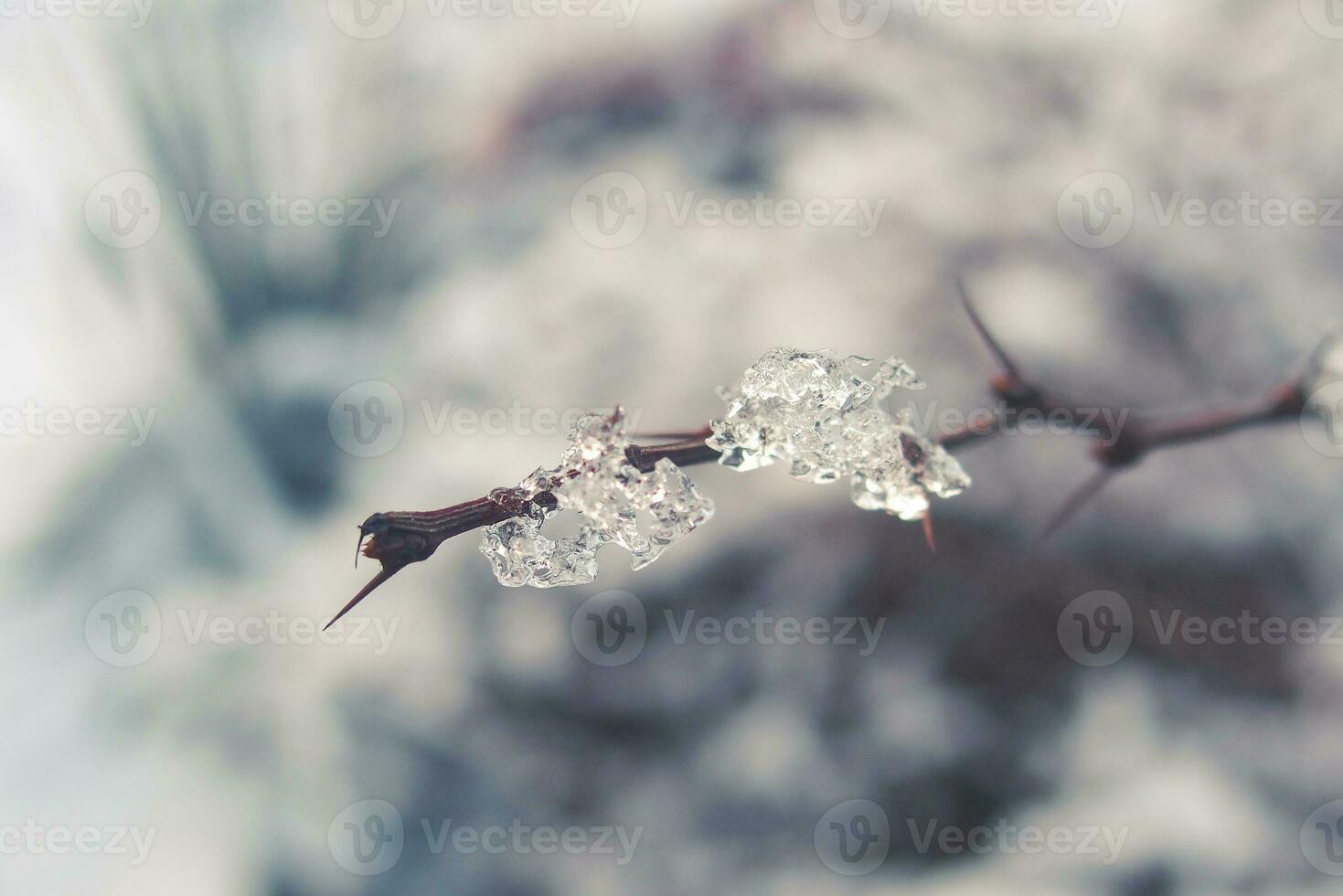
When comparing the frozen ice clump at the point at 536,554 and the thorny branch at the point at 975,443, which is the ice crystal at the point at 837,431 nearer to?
the thorny branch at the point at 975,443

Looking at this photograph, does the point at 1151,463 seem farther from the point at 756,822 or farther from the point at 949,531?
the point at 756,822

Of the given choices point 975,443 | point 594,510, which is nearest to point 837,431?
point 975,443

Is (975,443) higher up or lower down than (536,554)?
higher up

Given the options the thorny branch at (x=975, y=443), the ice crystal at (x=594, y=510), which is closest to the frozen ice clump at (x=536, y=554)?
the ice crystal at (x=594, y=510)

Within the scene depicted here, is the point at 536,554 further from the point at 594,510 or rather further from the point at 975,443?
the point at 975,443

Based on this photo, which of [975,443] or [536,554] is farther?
[536,554]

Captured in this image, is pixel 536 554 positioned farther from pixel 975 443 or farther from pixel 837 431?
pixel 975 443

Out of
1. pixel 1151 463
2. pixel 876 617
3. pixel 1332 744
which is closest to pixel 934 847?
pixel 876 617
